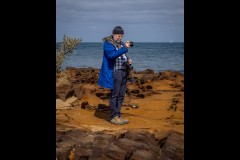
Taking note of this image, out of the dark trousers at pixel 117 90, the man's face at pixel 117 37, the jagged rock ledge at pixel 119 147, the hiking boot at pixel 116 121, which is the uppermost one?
the man's face at pixel 117 37

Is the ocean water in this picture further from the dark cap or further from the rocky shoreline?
the dark cap

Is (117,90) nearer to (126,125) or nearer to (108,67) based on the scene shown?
(108,67)

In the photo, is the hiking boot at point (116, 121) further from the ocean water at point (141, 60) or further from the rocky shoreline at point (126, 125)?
the ocean water at point (141, 60)

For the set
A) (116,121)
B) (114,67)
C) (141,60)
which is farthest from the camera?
(141,60)

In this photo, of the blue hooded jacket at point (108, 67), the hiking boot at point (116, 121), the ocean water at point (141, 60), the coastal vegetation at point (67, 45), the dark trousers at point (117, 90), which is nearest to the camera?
the blue hooded jacket at point (108, 67)

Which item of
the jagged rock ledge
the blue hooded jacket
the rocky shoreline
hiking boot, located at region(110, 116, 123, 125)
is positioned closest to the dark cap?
the blue hooded jacket

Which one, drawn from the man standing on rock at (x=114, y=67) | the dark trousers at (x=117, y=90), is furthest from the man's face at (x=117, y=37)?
the dark trousers at (x=117, y=90)

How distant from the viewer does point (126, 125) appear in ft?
23.2

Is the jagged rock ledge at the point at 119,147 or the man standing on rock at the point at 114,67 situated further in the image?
the man standing on rock at the point at 114,67

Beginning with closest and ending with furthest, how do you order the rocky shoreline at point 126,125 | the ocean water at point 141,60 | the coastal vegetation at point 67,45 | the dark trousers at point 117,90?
the rocky shoreline at point 126,125 → the dark trousers at point 117,90 → the coastal vegetation at point 67,45 → the ocean water at point 141,60

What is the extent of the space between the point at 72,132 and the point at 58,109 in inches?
118

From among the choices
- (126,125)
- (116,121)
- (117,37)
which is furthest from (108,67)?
(126,125)

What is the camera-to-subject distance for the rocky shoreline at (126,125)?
193 inches
